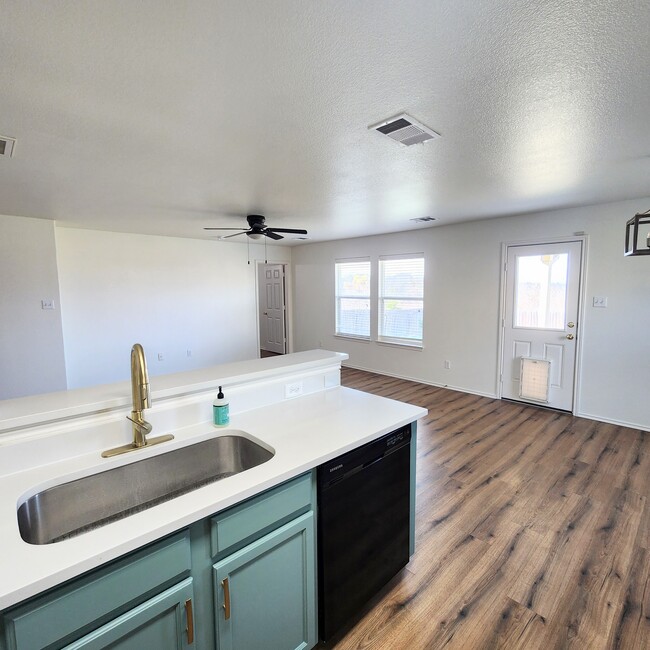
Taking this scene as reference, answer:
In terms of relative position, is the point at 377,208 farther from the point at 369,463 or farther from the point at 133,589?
the point at 133,589

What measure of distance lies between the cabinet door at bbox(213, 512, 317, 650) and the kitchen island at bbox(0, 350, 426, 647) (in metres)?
0.20

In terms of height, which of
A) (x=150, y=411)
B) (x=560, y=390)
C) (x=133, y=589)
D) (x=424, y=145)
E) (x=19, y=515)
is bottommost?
(x=560, y=390)

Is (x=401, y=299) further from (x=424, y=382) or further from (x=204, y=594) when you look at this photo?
(x=204, y=594)

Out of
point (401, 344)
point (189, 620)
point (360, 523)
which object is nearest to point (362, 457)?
Result: point (360, 523)

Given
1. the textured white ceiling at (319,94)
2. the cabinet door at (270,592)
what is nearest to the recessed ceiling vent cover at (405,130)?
the textured white ceiling at (319,94)

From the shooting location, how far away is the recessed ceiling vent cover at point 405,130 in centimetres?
191

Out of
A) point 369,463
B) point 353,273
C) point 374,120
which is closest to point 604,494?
point 369,463

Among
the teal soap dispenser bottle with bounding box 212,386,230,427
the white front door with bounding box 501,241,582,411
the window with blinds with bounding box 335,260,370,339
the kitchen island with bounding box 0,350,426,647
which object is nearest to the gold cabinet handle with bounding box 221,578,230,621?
the kitchen island with bounding box 0,350,426,647

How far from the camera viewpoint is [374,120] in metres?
1.92

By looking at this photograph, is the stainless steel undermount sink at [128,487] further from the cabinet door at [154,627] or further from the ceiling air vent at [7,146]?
the ceiling air vent at [7,146]

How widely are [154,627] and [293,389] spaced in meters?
1.22

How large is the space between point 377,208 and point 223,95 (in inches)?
102

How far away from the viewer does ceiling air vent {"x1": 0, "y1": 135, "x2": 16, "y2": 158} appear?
2.07 metres

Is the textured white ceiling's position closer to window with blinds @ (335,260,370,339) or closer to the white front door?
the white front door
